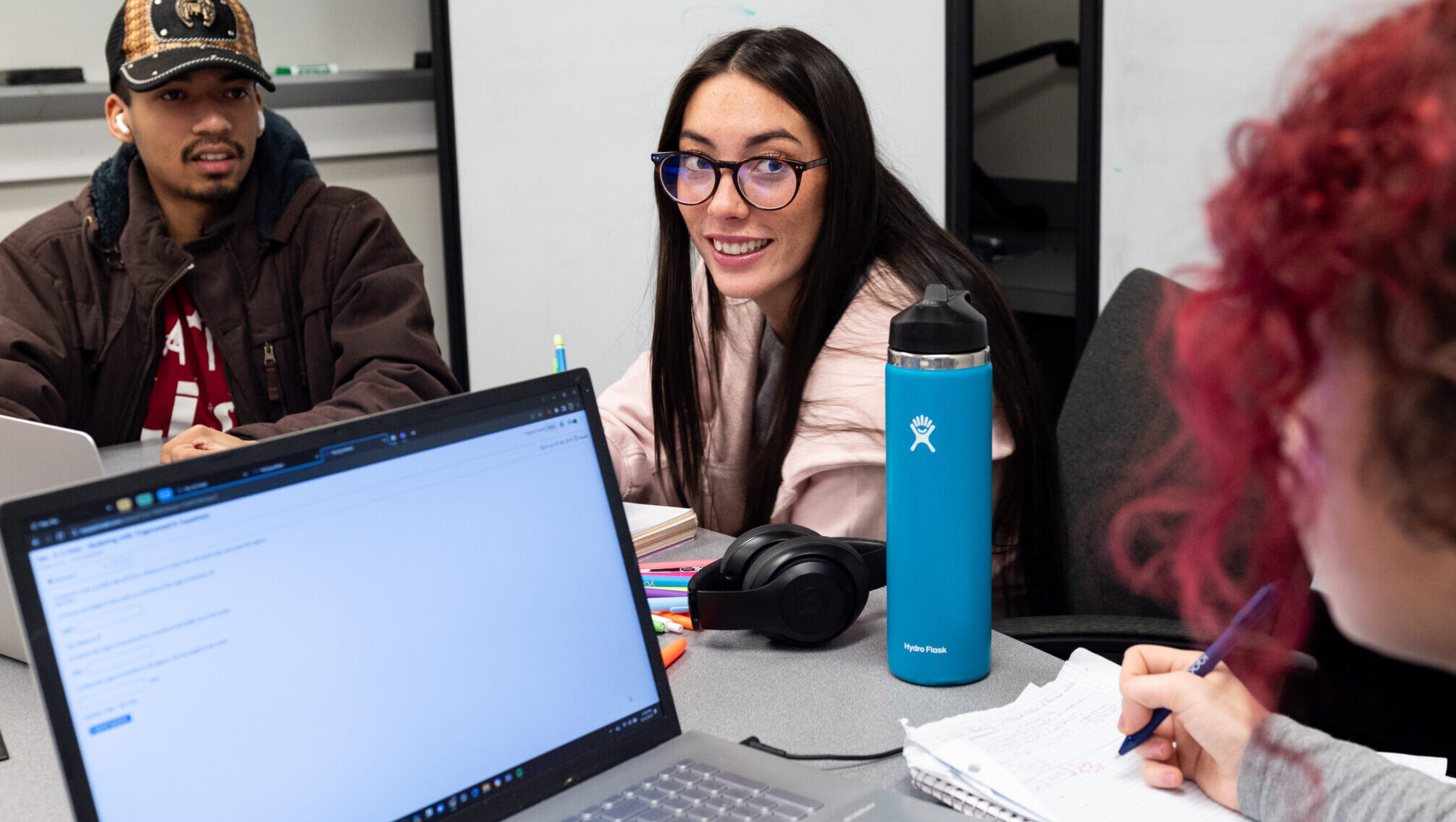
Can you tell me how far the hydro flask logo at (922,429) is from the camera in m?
0.96

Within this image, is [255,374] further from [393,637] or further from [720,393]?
[393,637]

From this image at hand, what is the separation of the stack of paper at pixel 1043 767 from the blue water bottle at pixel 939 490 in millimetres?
79

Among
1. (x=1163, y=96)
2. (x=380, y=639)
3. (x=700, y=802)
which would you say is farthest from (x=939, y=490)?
(x=1163, y=96)

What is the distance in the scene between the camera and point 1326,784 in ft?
2.52

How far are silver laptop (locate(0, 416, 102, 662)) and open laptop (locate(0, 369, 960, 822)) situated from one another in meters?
0.39

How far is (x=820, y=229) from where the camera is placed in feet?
5.00

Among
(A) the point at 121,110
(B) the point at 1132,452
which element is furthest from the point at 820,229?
(A) the point at 121,110

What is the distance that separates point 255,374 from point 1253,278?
1.80 metres

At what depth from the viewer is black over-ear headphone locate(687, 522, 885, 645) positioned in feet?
3.52

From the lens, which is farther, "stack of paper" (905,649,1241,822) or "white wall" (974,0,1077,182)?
"white wall" (974,0,1077,182)

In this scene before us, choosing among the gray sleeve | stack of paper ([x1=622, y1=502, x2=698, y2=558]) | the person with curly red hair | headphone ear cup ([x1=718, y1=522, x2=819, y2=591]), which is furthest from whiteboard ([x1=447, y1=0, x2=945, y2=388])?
the person with curly red hair

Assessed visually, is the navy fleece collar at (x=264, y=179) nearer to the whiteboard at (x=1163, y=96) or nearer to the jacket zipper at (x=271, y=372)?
the jacket zipper at (x=271, y=372)

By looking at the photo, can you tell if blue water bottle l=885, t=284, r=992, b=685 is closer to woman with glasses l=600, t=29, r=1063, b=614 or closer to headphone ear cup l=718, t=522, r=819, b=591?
headphone ear cup l=718, t=522, r=819, b=591

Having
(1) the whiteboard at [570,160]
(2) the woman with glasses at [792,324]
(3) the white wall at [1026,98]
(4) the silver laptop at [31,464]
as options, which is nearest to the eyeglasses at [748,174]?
(2) the woman with glasses at [792,324]
